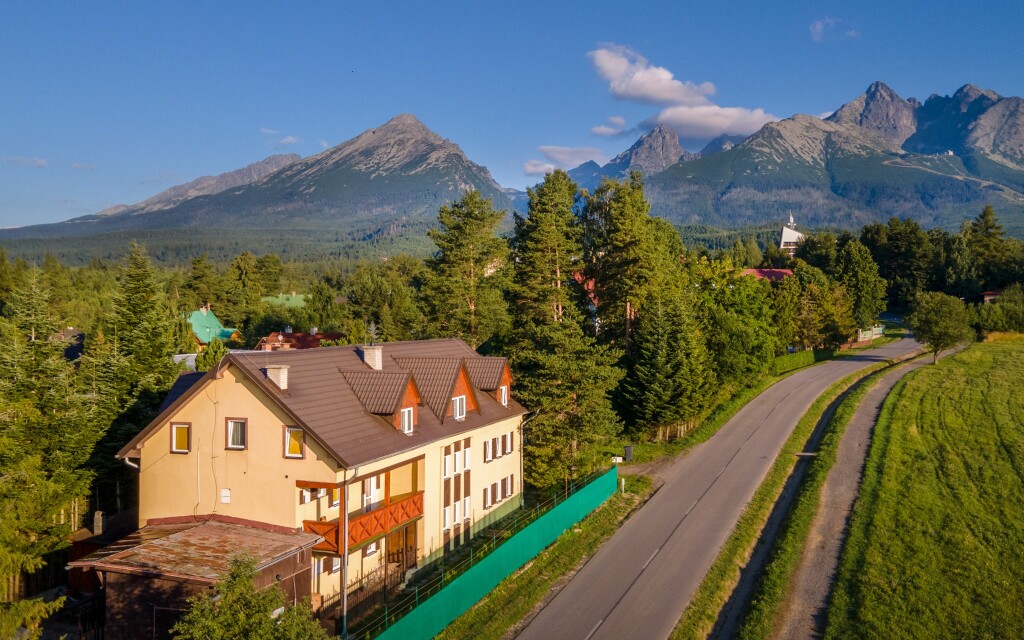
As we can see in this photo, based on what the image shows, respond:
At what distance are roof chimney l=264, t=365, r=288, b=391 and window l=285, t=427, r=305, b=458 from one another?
1.50 m

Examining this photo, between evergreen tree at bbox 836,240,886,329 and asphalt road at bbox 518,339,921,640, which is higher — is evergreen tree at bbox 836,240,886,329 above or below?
above

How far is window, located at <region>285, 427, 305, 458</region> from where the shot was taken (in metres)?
23.3

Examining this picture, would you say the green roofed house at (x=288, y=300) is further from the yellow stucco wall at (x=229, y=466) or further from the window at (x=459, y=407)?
the yellow stucco wall at (x=229, y=466)

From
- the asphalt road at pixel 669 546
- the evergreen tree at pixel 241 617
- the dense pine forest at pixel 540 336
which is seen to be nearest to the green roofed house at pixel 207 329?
the dense pine forest at pixel 540 336

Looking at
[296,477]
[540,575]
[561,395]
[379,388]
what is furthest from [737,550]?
[296,477]

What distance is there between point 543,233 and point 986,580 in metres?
30.1

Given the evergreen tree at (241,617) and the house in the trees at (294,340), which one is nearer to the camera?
the evergreen tree at (241,617)

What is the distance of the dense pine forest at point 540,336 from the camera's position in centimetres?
2894

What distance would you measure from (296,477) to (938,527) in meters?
26.7

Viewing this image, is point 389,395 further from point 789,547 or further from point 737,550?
point 789,547

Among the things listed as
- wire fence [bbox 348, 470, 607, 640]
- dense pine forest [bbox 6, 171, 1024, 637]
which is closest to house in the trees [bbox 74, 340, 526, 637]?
wire fence [bbox 348, 470, 607, 640]

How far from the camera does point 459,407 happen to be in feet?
99.1

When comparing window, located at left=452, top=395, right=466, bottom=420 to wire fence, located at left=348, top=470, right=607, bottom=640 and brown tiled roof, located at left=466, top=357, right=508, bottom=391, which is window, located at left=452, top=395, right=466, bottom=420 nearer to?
brown tiled roof, located at left=466, top=357, right=508, bottom=391

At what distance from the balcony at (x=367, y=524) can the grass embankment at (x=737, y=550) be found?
1004cm
